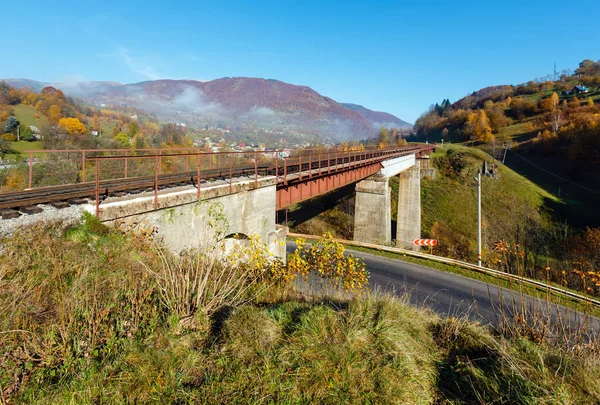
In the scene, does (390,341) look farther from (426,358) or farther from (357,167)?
(357,167)

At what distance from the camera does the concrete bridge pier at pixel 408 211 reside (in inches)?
1304

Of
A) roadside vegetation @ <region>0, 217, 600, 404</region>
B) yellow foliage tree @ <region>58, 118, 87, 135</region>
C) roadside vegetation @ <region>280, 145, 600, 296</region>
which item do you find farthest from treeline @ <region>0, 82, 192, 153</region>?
roadside vegetation @ <region>0, 217, 600, 404</region>

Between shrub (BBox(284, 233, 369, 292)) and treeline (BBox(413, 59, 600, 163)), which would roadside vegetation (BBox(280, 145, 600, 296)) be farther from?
shrub (BBox(284, 233, 369, 292))

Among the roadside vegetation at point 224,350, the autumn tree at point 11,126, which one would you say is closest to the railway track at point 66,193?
the roadside vegetation at point 224,350

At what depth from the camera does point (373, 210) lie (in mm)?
25625

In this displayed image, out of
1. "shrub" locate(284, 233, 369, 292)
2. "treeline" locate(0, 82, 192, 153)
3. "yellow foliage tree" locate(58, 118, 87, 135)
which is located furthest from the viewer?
"yellow foliage tree" locate(58, 118, 87, 135)

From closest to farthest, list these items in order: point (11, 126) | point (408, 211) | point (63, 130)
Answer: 1. point (408, 211)
2. point (63, 130)
3. point (11, 126)

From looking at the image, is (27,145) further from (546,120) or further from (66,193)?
(546,120)

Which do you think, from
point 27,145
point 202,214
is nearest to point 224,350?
point 202,214

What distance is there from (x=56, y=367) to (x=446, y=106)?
678 feet

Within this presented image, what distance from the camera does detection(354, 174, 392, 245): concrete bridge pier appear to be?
82.7 feet

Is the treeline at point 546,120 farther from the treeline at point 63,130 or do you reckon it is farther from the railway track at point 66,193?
the treeline at point 63,130

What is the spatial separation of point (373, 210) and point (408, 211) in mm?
11021

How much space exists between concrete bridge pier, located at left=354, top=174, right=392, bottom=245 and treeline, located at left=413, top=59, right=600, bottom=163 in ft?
184
